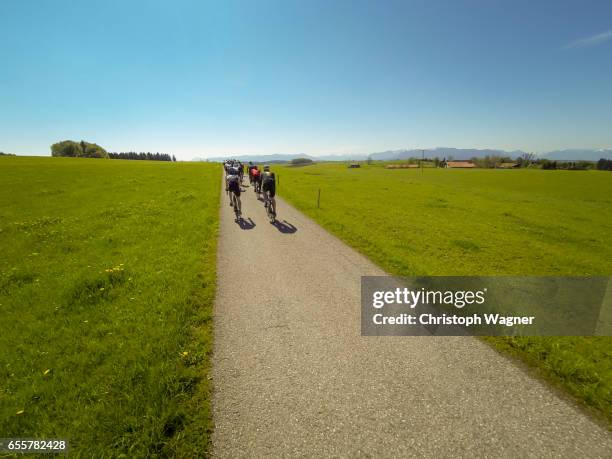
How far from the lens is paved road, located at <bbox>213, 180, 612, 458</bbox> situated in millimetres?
3238

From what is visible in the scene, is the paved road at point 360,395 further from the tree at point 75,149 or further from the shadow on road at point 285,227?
the tree at point 75,149

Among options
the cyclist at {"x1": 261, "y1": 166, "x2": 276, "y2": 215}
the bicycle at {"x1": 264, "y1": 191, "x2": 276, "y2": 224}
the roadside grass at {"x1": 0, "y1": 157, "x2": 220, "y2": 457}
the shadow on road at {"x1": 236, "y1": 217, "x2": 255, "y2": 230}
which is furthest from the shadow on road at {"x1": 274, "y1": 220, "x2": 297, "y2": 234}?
the roadside grass at {"x1": 0, "y1": 157, "x2": 220, "y2": 457}

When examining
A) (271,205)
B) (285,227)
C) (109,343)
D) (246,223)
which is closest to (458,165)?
(271,205)

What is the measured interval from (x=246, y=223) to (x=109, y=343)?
9.56 metres

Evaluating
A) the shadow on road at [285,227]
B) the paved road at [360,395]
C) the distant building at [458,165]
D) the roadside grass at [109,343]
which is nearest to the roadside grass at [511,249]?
the paved road at [360,395]

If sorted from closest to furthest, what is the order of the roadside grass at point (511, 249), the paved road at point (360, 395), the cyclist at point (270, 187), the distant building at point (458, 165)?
1. the paved road at point (360, 395)
2. the roadside grass at point (511, 249)
3. the cyclist at point (270, 187)
4. the distant building at point (458, 165)

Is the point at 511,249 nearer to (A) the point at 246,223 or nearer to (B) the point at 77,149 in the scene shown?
(A) the point at 246,223

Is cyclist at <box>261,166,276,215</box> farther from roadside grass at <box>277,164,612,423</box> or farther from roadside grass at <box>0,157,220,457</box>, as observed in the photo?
roadside grass at <box>0,157,220,457</box>

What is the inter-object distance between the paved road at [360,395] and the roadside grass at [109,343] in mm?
521

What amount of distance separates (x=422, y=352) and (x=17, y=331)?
27.2 ft

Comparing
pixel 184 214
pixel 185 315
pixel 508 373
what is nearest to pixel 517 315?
pixel 508 373

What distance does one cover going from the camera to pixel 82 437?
3.25 metres

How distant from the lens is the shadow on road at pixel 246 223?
13409 mm

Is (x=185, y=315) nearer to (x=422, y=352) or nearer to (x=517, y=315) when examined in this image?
(x=422, y=352)
